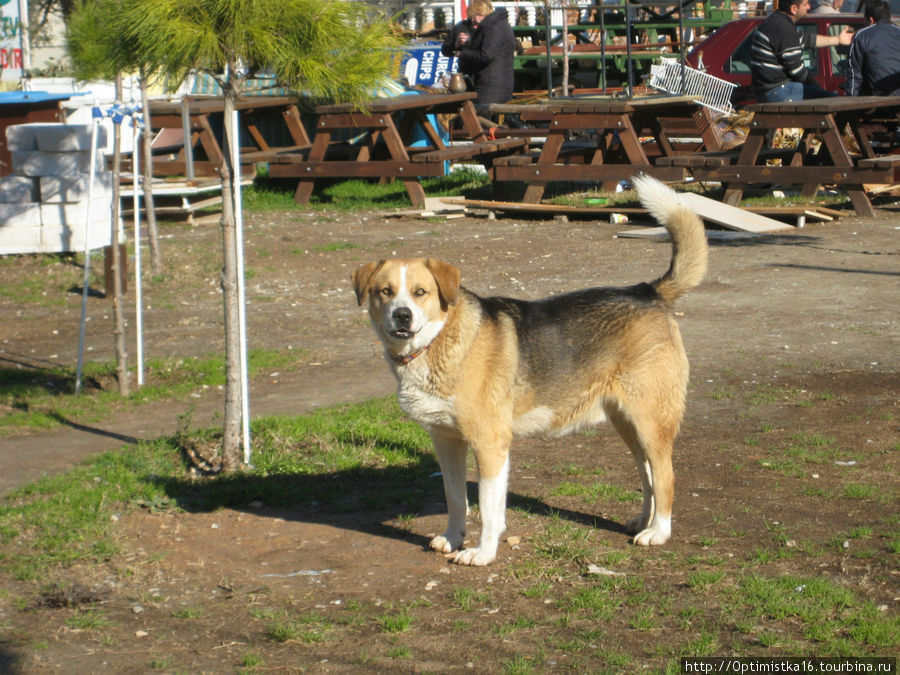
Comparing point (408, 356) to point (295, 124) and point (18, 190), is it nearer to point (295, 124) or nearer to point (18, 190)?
point (18, 190)

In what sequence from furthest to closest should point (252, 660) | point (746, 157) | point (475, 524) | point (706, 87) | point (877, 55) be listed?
1. point (706, 87)
2. point (877, 55)
3. point (746, 157)
4. point (475, 524)
5. point (252, 660)

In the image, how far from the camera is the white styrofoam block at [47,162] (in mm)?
12453

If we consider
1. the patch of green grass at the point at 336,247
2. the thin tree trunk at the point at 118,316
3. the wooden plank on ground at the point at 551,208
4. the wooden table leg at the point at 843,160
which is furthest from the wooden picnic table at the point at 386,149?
the thin tree trunk at the point at 118,316

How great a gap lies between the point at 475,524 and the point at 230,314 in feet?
6.17

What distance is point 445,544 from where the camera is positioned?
191 inches

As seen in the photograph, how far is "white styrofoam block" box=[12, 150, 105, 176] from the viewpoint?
12.5m

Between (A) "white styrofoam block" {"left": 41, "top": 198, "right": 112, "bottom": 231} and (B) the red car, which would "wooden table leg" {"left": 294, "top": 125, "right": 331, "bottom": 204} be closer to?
(A) "white styrofoam block" {"left": 41, "top": 198, "right": 112, "bottom": 231}

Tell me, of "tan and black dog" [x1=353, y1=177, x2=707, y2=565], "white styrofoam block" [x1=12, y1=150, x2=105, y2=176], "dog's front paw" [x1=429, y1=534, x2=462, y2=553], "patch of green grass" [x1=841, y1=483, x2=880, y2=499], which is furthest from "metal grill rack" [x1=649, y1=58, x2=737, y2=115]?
"dog's front paw" [x1=429, y1=534, x2=462, y2=553]

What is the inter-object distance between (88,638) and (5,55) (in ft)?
80.1

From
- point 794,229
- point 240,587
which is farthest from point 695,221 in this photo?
point 794,229

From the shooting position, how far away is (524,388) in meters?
4.70

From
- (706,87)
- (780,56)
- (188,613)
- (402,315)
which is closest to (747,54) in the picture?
(706,87)

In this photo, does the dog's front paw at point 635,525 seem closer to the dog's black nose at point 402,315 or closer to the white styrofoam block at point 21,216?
the dog's black nose at point 402,315

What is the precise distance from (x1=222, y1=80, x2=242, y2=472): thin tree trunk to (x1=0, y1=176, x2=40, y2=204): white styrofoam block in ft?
24.8
